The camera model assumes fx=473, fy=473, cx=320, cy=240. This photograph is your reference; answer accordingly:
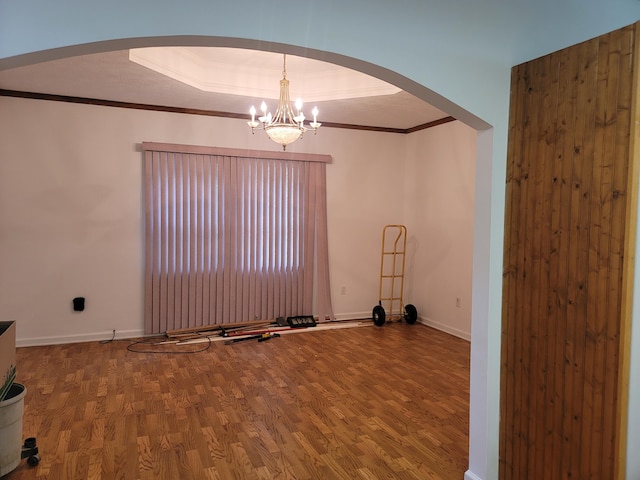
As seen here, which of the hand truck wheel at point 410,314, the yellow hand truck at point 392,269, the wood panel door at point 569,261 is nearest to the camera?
the wood panel door at point 569,261

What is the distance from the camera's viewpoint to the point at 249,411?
11.6ft

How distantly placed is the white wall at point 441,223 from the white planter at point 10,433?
15.0ft

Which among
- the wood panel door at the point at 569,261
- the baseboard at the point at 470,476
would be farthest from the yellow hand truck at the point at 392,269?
the wood panel door at the point at 569,261

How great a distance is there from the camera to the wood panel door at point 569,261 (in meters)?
1.94

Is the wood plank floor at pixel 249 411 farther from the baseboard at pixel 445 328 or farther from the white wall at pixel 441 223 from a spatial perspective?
the white wall at pixel 441 223

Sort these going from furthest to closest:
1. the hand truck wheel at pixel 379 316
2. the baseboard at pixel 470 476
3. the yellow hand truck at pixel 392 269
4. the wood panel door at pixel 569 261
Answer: the yellow hand truck at pixel 392 269 < the hand truck wheel at pixel 379 316 < the baseboard at pixel 470 476 < the wood panel door at pixel 569 261

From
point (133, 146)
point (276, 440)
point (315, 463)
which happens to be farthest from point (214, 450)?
point (133, 146)

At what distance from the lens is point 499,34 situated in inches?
94.8

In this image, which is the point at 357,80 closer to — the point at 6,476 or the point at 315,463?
the point at 315,463

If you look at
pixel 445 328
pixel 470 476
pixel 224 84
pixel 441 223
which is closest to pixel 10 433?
pixel 470 476

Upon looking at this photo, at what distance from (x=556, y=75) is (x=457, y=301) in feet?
13.3

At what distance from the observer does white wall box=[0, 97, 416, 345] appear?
16.6ft

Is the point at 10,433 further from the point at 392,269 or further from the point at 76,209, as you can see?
the point at 392,269

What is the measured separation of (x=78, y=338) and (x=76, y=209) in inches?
56.9
